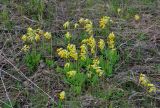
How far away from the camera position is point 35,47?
512 cm

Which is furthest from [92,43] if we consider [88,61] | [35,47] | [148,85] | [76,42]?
[148,85]

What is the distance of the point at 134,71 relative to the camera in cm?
477

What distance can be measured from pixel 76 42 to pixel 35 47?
0.53 m

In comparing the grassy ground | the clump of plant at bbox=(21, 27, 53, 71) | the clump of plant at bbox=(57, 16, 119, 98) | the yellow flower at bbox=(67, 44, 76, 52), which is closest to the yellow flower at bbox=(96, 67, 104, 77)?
the clump of plant at bbox=(57, 16, 119, 98)

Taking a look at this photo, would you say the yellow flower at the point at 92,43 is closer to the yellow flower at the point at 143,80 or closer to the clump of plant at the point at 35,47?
the clump of plant at the point at 35,47

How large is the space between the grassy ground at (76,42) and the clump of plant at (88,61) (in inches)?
2.7

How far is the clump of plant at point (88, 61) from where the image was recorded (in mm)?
4484

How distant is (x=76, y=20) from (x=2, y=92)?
1.81 meters

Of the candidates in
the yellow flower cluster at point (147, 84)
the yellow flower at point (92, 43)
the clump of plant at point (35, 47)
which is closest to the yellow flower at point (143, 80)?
the yellow flower cluster at point (147, 84)

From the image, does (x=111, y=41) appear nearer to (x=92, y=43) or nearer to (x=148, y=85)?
(x=92, y=43)

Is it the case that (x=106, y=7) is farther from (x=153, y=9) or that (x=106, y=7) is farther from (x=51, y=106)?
(x=51, y=106)

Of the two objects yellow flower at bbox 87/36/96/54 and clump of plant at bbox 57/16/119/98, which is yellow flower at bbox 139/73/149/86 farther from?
yellow flower at bbox 87/36/96/54

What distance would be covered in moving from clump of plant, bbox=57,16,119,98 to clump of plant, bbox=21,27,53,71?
0.23 m

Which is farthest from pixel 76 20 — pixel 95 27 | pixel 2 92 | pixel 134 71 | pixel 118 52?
pixel 2 92
